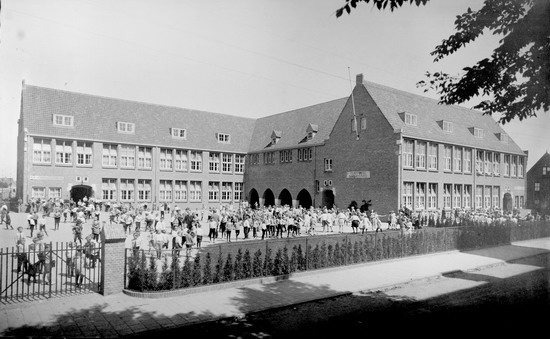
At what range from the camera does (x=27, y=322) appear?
853 cm

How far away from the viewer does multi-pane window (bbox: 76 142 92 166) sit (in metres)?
38.4

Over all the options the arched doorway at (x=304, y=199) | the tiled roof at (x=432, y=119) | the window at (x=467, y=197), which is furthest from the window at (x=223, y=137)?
the window at (x=467, y=197)

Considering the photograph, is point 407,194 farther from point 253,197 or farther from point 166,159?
point 166,159

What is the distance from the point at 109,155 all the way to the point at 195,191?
34.6ft

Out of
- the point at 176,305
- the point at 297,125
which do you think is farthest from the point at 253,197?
the point at 176,305

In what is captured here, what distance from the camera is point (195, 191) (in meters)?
45.8

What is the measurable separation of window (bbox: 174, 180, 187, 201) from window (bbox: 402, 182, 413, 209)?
2485 centimetres

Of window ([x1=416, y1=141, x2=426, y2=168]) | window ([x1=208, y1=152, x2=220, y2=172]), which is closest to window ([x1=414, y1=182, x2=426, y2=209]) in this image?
window ([x1=416, y1=141, x2=426, y2=168])

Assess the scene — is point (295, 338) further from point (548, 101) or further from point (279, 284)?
point (548, 101)

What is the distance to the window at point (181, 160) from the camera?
147 ft

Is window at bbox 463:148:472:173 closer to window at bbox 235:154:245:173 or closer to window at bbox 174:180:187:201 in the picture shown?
window at bbox 235:154:245:173

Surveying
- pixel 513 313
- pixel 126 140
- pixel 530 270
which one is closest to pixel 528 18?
pixel 513 313

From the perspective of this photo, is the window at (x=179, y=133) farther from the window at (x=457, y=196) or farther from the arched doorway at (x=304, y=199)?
the window at (x=457, y=196)

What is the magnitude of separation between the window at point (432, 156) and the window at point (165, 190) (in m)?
27.9
